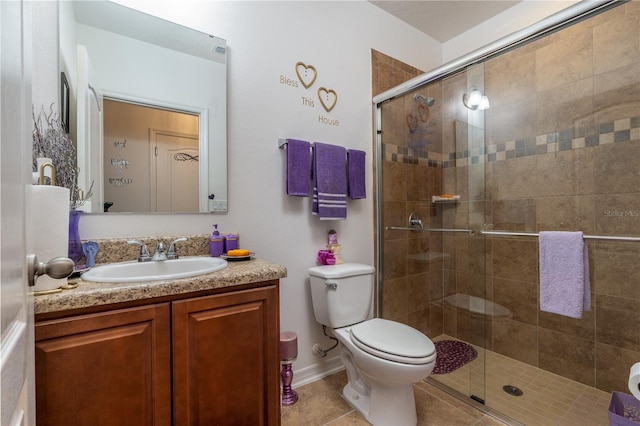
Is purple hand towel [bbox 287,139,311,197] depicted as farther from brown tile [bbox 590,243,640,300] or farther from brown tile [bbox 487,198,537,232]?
brown tile [bbox 590,243,640,300]

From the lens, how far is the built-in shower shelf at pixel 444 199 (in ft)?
7.04

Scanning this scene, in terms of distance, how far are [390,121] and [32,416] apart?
2238 mm

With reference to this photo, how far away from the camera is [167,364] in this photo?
0.92 metres

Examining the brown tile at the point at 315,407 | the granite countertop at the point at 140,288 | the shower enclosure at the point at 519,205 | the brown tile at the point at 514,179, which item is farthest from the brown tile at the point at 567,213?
the granite countertop at the point at 140,288

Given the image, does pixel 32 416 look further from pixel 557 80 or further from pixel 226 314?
pixel 557 80

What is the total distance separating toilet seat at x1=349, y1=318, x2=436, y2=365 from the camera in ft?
4.23

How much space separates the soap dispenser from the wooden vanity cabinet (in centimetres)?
44

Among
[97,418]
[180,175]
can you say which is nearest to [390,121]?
[180,175]

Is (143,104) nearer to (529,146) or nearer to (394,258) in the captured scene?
(394,258)

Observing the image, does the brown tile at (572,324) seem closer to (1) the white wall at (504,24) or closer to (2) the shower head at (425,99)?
(2) the shower head at (425,99)

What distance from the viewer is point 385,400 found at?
1.42 m

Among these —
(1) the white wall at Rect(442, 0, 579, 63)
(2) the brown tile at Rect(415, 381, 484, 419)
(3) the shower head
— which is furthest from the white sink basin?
(1) the white wall at Rect(442, 0, 579, 63)

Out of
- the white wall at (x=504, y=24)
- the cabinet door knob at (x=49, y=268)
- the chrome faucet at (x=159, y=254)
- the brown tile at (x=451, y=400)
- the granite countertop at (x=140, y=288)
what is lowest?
the brown tile at (x=451, y=400)

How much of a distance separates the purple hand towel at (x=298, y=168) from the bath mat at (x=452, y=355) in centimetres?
142
